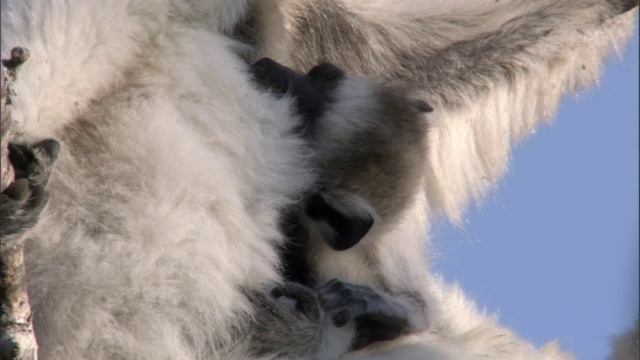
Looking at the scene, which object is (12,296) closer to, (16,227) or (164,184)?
(16,227)

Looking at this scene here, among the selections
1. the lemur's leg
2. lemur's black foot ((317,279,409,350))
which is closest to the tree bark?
the lemur's leg

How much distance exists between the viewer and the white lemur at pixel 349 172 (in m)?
3.52

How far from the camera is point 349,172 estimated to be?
142 inches

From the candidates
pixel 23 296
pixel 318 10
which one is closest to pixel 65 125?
pixel 23 296

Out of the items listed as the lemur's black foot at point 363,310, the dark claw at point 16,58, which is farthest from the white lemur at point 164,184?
the dark claw at point 16,58

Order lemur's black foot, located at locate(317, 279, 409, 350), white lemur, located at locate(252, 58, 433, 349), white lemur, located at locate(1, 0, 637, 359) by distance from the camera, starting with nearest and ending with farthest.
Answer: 1. white lemur, located at locate(1, 0, 637, 359)
2. lemur's black foot, located at locate(317, 279, 409, 350)
3. white lemur, located at locate(252, 58, 433, 349)

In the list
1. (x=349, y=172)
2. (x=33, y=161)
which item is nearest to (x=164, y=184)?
(x=33, y=161)

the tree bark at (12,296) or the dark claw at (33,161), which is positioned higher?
the dark claw at (33,161)

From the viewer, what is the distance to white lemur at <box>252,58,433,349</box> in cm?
352

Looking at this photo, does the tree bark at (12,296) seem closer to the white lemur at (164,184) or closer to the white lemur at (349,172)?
the white lemur at (164,184)

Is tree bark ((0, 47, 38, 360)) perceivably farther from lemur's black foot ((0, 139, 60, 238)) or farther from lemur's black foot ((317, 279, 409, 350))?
lemur's black foot ((317, 279, 409, 350))

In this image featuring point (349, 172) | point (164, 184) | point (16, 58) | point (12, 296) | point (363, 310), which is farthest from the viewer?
point (349, 172)

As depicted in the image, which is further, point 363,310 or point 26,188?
point 363,310

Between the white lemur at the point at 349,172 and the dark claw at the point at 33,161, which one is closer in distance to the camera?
the dark claw at the point at 33,161
